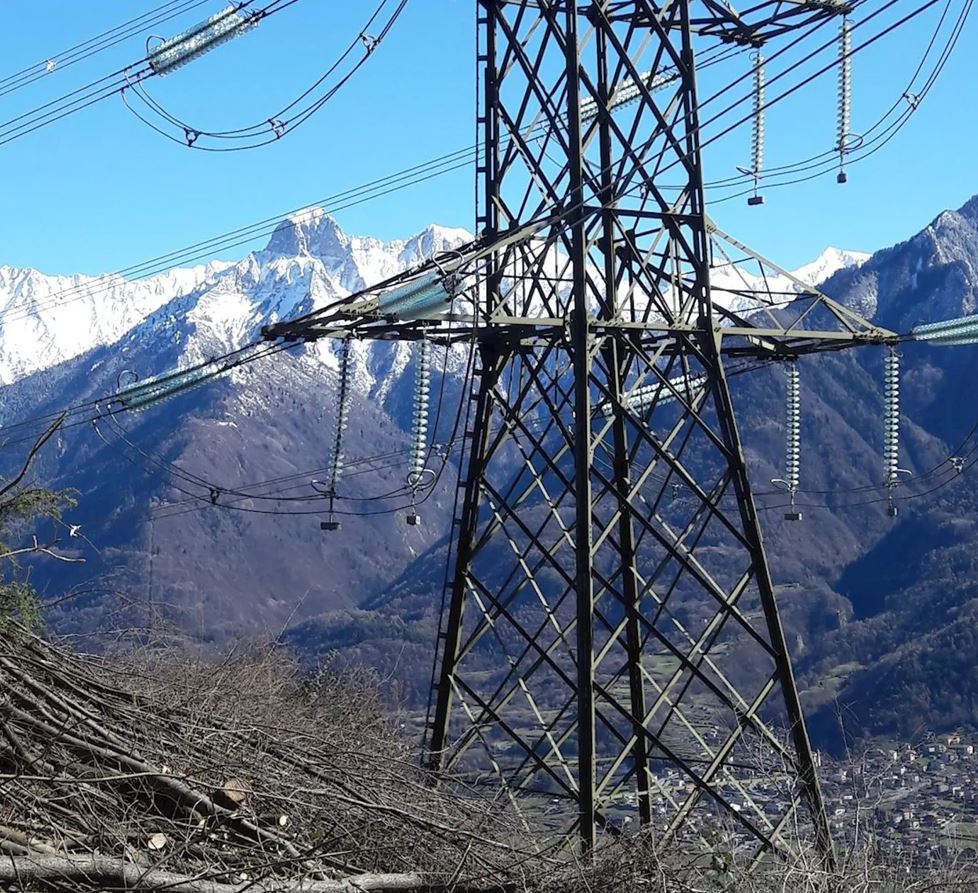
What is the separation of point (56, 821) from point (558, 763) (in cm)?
999

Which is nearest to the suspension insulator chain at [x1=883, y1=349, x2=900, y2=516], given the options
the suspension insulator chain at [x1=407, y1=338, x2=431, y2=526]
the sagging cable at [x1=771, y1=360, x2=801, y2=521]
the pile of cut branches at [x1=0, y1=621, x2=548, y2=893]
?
the sagging cable at [x1=771, y1=360, x2=801, y2=521]

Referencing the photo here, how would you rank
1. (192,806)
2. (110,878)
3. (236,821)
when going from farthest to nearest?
1. (236,821)
2. (192,806)
3. (110,878)

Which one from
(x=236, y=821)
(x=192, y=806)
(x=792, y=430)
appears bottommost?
(x=236, y=821)

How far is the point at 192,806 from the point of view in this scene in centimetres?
1235

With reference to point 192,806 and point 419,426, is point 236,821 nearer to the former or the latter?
point 192,806

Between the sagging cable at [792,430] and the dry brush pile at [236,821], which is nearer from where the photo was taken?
the dry brush pile at [236,821]

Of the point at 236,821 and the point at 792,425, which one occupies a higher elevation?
the point at 792,425

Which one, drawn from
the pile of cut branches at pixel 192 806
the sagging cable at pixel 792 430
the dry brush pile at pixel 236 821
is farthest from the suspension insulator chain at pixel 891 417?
the pile of cut branches at pixel 192 806

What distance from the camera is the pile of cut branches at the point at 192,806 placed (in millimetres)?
11297

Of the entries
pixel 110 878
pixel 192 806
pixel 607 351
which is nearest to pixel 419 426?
pixel 607 351

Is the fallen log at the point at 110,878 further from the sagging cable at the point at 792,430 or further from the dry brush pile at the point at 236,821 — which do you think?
the sagging cable at the point at 792,430

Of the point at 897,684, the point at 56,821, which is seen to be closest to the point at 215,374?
the point at 56,821

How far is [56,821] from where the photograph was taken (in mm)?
11766

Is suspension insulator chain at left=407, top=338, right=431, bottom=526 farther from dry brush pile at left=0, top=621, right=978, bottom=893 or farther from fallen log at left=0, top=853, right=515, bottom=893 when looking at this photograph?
fallen log at left=0, top=853, right=515, bottom=893
